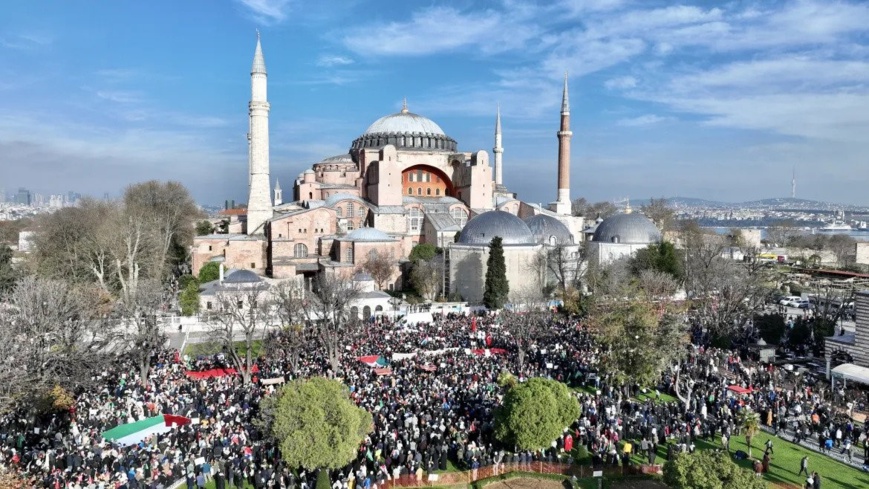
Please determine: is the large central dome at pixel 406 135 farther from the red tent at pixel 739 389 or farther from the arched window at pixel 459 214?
the red tent at pixel 739 389

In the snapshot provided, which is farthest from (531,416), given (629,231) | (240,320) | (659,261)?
(629,231)

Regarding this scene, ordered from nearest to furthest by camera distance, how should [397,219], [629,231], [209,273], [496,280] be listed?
[496,280], [209,273], [629,231], [397,219]

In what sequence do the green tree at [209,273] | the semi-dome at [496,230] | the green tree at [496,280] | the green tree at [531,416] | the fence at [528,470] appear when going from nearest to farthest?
the fence at [528,470] → the green tree at [531,416] → the green tree at [496,280] → the green tree at [209,273] → the semi-dome at [496,230]

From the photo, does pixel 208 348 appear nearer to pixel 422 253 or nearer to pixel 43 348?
pixel 43 348

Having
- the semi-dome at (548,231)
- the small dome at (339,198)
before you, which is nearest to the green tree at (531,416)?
the semi-dome at (548,231)

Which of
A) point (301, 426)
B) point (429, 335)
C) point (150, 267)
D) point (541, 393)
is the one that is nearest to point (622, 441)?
point (541, 393)

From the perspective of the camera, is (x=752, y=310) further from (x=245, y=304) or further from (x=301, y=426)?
(x=245, y=304)
